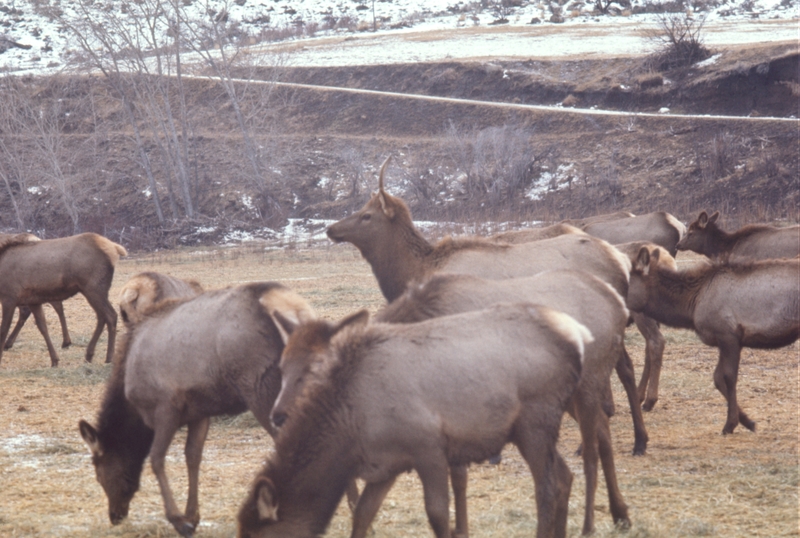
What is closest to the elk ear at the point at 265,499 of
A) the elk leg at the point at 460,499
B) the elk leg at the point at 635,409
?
the elk leg at the point at 460,499

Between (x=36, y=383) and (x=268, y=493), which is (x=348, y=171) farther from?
A: (x=268, y=493)

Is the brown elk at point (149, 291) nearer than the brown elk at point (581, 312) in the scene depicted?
No

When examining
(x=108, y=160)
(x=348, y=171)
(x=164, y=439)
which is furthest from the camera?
(x=108, y=160)

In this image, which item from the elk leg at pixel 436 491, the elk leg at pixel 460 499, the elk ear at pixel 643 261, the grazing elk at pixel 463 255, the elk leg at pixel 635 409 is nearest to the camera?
the elk leg at pixel 436 491

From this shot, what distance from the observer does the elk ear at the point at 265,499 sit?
4902mm

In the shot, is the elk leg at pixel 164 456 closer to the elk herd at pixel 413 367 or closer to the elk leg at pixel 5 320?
the elk herd at pixel 413 367

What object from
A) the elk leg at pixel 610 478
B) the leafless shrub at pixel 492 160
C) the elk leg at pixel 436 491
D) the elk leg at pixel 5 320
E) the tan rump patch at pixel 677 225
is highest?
the elk leg at pixel 436 491

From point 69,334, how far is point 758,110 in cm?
3433

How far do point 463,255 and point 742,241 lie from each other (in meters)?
7.85

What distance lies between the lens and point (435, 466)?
199 inches

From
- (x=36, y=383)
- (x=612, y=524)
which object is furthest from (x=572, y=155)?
(x=612, y=524)

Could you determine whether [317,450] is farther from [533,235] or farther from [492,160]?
[492,160]

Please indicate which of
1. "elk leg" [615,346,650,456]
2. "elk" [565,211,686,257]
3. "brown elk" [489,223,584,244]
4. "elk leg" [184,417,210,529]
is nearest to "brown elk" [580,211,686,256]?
"elk" [565,211,686,257]

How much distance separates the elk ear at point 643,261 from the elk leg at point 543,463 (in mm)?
5258
